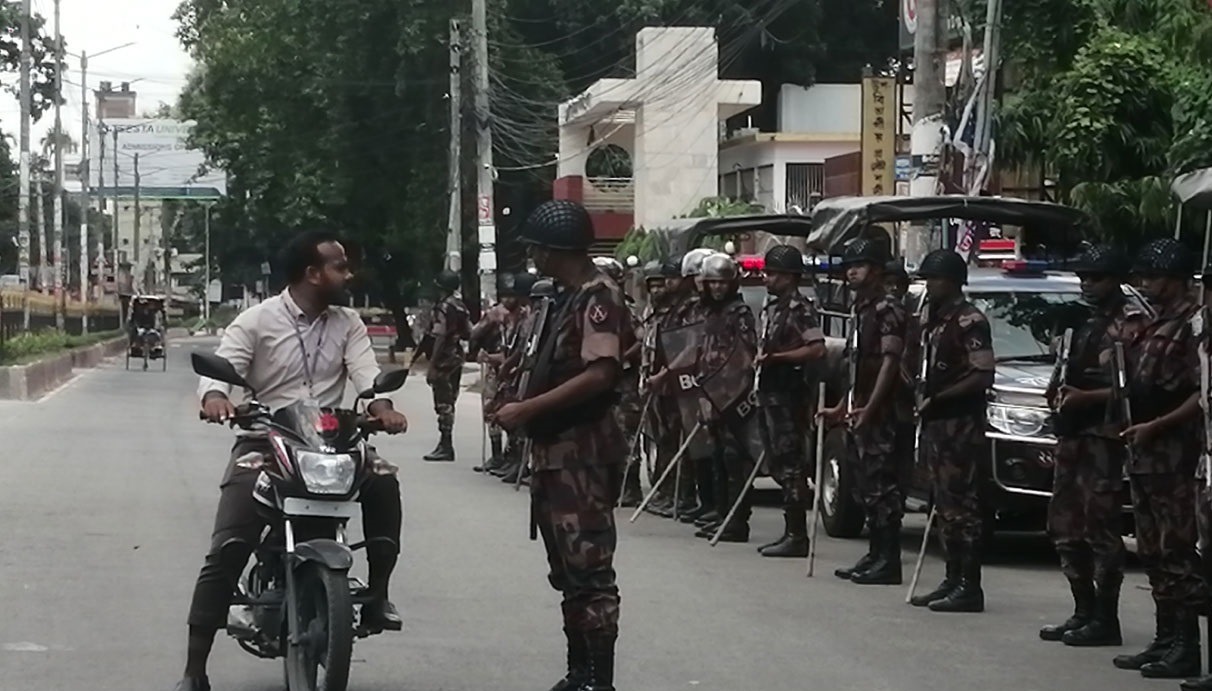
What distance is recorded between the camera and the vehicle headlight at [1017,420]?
12.4 metres

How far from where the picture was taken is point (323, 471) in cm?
715

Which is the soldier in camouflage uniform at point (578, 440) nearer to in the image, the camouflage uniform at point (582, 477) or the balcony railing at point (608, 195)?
the camouflage uniform at point (582, 477)

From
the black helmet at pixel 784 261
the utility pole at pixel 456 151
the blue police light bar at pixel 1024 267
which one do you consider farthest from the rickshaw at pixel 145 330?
the black helmet at pixel 784 261

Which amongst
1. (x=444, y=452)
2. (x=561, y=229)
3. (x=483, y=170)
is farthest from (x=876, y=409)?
(x=483, y=170)

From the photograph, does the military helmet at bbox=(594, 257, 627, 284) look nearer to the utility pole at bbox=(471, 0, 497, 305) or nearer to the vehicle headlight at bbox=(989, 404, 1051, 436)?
the vehicle headlight at bbox=(989, 404, 1051, 436)

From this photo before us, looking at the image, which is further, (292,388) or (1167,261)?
(1167,261)

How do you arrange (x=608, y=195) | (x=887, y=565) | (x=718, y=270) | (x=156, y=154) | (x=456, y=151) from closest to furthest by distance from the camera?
(x=887, y=565) → (x=718, y=270) → (x=456, y=151) → (x=608, y=195) → (x=156, y=154)

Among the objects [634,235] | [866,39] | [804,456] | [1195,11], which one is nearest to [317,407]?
[804,456]

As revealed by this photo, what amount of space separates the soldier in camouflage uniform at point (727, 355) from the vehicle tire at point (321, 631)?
6.88 metres

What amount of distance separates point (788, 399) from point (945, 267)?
2.57 m

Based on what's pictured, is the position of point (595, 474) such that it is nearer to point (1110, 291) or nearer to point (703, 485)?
point (1110, 291)

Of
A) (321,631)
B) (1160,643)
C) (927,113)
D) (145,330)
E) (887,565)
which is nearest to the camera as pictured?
(321,631)

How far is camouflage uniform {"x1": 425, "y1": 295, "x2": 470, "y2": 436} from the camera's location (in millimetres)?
20375

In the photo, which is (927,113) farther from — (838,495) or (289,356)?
(289,356)
